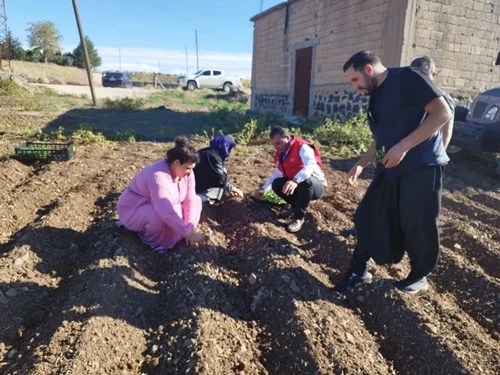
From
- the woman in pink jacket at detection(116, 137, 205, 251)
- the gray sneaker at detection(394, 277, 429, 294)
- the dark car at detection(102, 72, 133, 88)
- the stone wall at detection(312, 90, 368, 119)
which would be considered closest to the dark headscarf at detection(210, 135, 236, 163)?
the woman in pink jacket at detection(116, 137, 205, 251)

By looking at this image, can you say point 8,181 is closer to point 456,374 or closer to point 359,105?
point 456,374

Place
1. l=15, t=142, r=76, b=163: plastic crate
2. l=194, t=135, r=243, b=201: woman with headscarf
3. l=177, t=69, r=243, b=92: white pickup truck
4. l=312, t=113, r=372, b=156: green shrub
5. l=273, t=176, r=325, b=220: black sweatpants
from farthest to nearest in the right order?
l=177, t=69, r=243, b=92: white pickup truck < l=312, t=113, r=372, b=156: green shrub < l=15, t=142, r=76, b=163: plastic crate < l=194, t=135, r=243, b=201: woman with headscarf < l=273, t=176, r=325, b=220: black sweatpants

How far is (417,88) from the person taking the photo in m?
2.24

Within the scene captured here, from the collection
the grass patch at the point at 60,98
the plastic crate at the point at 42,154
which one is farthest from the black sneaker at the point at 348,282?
the grass patch at the point at 60,98

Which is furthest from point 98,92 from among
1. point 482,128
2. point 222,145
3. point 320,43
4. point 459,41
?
point 222,145

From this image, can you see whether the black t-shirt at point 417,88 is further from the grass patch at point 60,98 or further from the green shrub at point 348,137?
the grass patch at point 60,98

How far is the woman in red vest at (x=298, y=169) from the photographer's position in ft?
12.5

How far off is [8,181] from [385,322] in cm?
479

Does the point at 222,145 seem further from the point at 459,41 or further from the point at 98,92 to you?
the point at 98,92

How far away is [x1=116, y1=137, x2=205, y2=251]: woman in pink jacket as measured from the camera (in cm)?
317

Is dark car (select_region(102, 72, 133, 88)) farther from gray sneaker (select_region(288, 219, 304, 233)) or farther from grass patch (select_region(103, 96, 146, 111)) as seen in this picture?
gray sneaker (select_region(288, 219, 304, 233))

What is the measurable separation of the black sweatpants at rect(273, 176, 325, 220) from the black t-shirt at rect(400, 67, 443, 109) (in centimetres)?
170

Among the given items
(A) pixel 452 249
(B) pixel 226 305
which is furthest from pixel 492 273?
(B) pixel 226 305

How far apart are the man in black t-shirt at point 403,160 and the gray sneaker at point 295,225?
1248 mm
